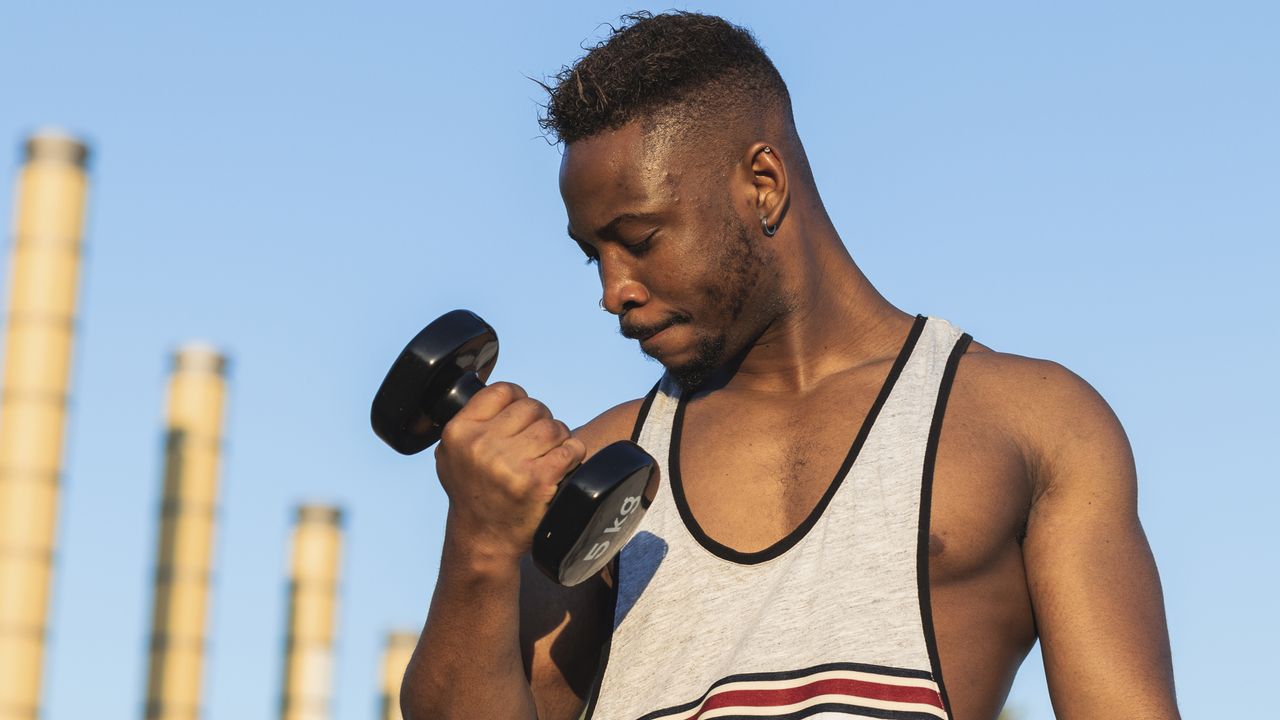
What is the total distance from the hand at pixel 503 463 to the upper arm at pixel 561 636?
1.23 feet

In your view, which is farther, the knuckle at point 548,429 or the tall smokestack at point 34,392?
the tall smokestack at point 34,392

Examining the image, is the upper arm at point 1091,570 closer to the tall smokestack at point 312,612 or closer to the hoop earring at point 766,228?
the hoop earring at point 766,228

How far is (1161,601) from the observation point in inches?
113

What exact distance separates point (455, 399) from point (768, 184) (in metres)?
0.75

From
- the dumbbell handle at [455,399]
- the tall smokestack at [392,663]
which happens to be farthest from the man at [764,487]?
the tall smokestack at [392,663]

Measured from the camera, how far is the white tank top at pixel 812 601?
8.98ft

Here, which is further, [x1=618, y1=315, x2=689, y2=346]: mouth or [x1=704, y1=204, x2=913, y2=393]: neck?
[x1=704, y1=204, x2=913, y2=393]: neck

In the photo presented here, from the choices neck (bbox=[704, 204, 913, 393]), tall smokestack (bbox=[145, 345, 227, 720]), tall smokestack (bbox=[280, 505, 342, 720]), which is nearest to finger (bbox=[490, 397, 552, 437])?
neck (bbox=[704, 204, 913, 393])

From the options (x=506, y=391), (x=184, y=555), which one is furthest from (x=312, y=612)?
(x=506, y=391)

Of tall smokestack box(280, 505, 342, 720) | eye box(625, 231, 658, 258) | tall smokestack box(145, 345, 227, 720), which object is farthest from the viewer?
tall smokestack box(280, 505, 342, 720)

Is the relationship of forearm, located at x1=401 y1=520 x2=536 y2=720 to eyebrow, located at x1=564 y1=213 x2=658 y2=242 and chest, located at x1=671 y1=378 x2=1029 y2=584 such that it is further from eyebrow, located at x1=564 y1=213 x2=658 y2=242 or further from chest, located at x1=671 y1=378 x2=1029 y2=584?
eyebrow, located at x1=564 y1=213 x2=658 y2=242

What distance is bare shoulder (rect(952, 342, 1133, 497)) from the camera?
294cm

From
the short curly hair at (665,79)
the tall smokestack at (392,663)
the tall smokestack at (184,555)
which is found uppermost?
the short curly hair at (665,79)

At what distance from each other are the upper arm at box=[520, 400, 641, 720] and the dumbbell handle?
40 centimetres
